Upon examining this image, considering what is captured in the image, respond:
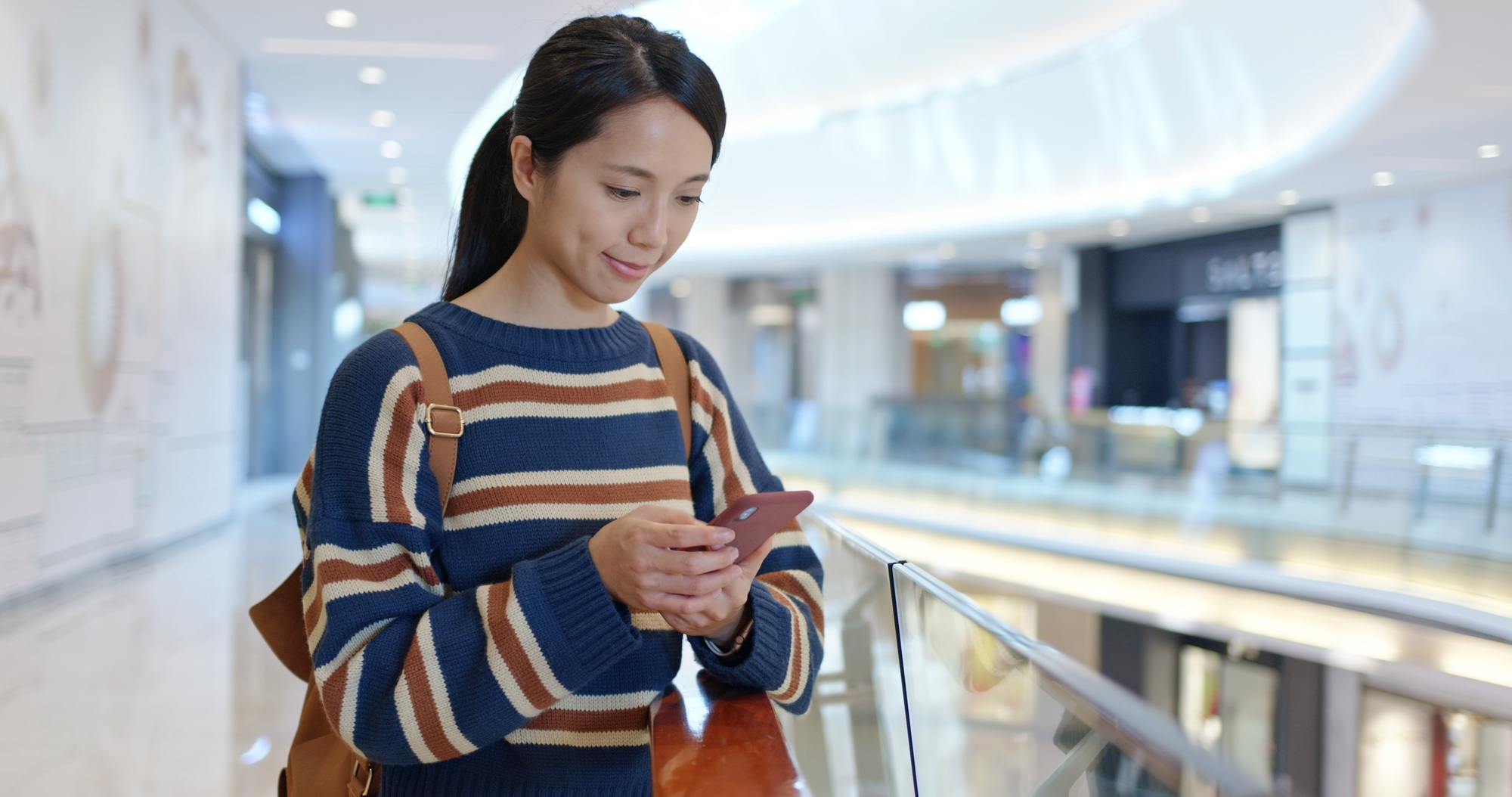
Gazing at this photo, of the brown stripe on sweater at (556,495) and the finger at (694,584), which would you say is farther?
the brown stripe on sweater at (556,495)

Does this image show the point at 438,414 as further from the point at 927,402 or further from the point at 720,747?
the point at 927,402

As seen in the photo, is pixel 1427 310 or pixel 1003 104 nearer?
pixel 1427 310

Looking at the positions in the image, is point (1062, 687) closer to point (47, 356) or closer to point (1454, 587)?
point (47, 356)

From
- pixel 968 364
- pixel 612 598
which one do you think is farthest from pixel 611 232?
Answer: pixel 968 364

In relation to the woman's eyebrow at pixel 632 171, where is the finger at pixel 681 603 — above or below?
below

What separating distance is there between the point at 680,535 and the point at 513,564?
11.0 inches

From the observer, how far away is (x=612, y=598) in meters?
1.24

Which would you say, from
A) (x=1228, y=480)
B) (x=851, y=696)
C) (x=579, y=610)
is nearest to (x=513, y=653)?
(x=579, y=610)

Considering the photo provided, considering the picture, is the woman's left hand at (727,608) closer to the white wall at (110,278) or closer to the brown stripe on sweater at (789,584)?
the brown stripe on sweater at (789,584)

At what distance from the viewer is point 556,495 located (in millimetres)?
1346

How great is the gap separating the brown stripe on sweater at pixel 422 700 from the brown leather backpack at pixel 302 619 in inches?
8.0

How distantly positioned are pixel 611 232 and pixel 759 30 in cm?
1614

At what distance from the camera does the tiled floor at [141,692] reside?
4.01m

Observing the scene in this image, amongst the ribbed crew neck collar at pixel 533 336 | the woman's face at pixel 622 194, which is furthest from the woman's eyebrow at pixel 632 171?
the ribbed crew neck collar at pixel 533 336
